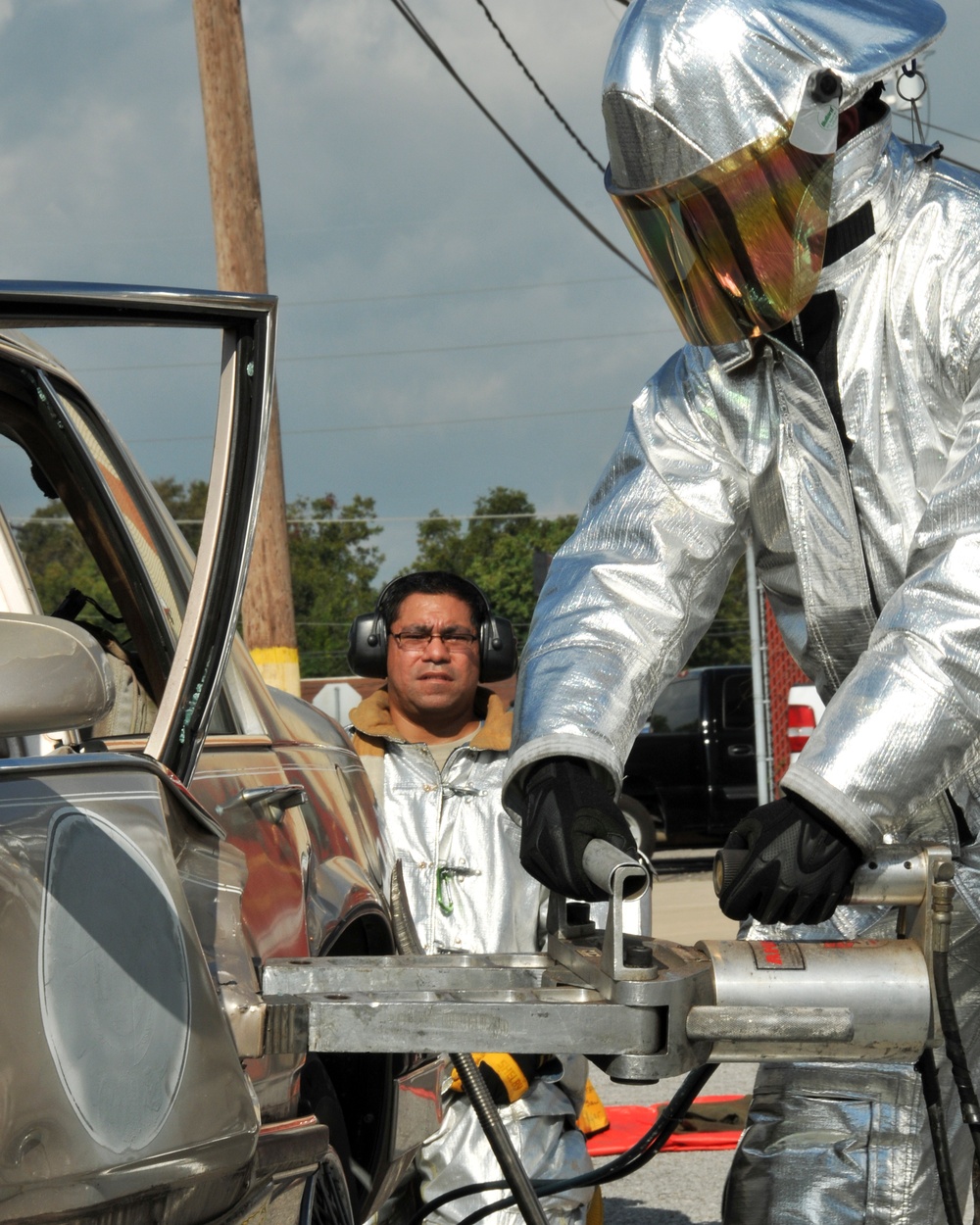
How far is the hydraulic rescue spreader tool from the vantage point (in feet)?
5.90

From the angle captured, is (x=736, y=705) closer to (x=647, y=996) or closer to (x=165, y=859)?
(x=647, y=996)

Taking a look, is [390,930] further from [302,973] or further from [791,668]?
[791,668]

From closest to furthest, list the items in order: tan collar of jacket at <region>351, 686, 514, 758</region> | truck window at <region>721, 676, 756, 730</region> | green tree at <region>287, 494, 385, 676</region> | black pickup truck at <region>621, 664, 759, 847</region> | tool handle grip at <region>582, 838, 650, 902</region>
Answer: tool handle grip at <region>582, 838, 650, 902</region> → tan collar of jacket at <region>351, 686, 514, 758</region> → black pickup truck at <region>621, 664, 759, 847</region> → truck window at <region>721, 676, 756, 730</region> → green tree at <region>287, 494, 385, 676</region>

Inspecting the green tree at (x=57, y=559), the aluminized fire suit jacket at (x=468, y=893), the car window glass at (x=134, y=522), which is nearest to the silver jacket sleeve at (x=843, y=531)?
the car window glass at (x=134, y=522)

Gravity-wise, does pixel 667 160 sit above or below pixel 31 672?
above

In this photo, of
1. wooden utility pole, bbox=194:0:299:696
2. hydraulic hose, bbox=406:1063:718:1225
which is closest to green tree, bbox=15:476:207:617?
hydraulic hose, bbox=406:1063:718:1225

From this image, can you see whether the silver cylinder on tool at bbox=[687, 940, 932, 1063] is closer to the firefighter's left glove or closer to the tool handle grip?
the tool handle grip

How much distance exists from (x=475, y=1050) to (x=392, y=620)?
2665 mm

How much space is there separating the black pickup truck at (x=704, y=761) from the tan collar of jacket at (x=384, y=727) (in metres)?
11.5

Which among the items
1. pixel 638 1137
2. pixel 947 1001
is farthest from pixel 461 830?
pixel 947 1001

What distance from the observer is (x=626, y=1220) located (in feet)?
15.3

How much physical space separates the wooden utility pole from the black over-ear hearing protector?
11.0ft

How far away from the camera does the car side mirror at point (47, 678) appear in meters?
1.58

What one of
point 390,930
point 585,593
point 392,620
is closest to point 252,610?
point 392,620
